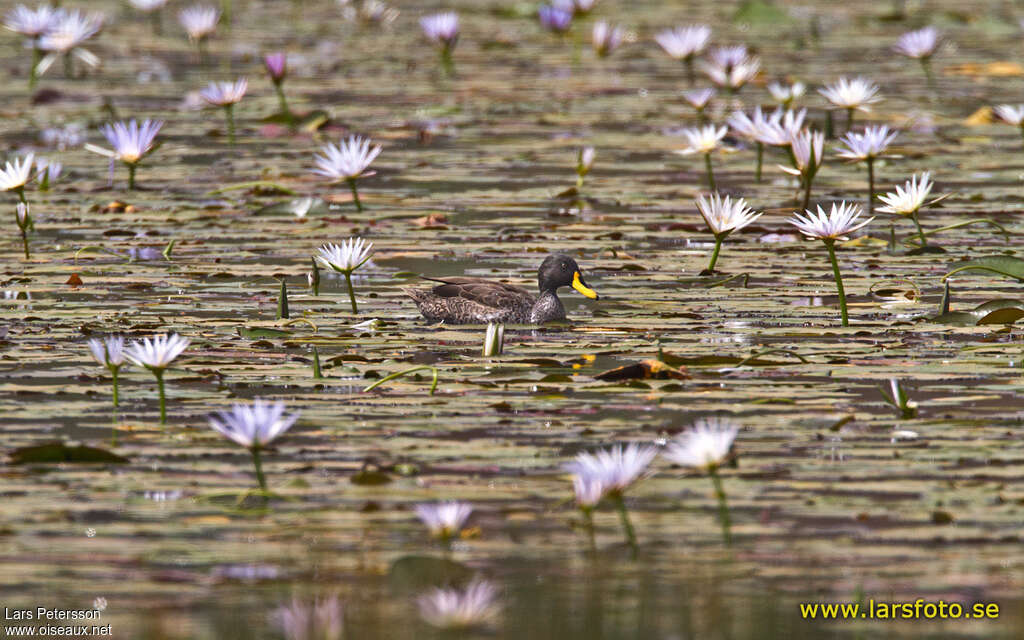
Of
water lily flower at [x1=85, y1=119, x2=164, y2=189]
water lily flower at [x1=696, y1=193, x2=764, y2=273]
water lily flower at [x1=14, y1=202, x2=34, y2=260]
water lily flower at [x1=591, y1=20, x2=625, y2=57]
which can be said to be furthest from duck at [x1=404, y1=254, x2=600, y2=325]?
water lily flower at [x1=591, y1=20, x2=625, y2=57]

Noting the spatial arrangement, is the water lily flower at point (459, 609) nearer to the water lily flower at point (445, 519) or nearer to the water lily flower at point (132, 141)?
the water lily flower at point (445, 519)

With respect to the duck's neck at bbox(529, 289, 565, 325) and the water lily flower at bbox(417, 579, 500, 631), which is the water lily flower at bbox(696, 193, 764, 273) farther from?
the water lily flower at bbox(417, 579, 500, 631)

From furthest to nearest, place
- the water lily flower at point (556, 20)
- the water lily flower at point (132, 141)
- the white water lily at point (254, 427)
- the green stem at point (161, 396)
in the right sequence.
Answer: the water lily flower at point (556, 20) → the water lily flower at point (132, 141) → the green stem at point (161, 396) → the white water lily at point (254, 427)

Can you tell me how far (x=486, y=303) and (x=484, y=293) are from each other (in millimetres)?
44

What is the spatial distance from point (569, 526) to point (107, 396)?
1.80 meters

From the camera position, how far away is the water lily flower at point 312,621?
3.28m

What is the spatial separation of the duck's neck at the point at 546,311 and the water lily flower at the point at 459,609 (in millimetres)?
2783

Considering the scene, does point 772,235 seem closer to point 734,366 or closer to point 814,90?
point 734,366

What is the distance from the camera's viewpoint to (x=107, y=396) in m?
5.09

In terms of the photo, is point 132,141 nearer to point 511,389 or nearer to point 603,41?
point 511,389

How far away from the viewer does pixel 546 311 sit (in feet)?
20.4

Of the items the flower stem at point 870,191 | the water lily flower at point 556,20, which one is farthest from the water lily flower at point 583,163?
the water lily flower at point 556,20

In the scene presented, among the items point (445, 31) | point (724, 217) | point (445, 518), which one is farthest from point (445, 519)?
point (445, 31)

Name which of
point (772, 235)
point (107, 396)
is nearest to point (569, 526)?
point (107, 396)
